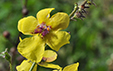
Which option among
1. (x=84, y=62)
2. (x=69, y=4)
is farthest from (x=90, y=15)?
(x=84, y=62)

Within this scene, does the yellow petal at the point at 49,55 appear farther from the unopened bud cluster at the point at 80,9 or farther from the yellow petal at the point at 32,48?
the unopened bud cluster at the point at 80,9

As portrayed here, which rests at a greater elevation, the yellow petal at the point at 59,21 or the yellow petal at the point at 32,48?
the yellow petal at the point at 59,21

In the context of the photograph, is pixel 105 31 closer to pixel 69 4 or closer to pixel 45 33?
pixel 69 4

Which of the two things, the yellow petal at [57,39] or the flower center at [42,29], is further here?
the flower center at [42,29]

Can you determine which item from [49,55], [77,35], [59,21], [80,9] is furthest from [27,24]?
[77,35]

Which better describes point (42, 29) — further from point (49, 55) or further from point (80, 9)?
point (80, 9)

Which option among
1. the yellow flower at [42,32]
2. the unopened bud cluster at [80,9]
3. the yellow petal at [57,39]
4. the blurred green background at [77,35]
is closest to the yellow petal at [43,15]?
the yellow flower at [42,32]

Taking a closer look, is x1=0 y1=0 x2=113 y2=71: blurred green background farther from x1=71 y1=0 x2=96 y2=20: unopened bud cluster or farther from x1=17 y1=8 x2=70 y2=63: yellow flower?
x1=71 y1=0 x2=96 y2=20: unopened bud cluster
